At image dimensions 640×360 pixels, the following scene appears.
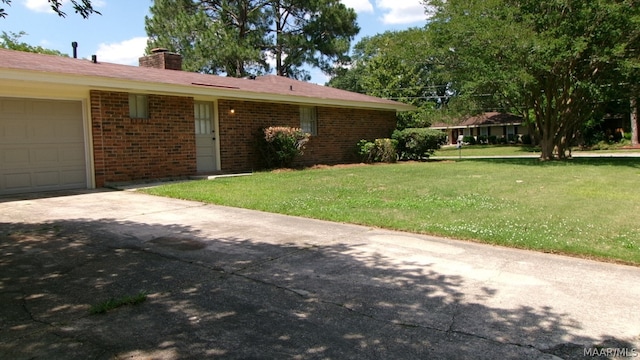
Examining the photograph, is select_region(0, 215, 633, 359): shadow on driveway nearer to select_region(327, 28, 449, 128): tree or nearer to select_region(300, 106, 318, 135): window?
select_region(300, 106, 318, 135): window

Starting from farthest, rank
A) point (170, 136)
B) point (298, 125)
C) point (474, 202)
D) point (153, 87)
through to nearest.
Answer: point (298, 125), point (170, 136), point (153, 87), point (474, 202)

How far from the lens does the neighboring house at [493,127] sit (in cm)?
5404

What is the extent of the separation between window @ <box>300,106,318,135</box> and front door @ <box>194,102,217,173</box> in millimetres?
4161

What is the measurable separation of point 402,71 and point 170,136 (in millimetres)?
34692

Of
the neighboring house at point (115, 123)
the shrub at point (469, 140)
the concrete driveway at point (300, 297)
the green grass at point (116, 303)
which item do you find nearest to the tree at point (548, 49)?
the neighboring house at point (115, 123)

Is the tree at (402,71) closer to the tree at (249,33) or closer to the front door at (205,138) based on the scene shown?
the tree at (249,33)

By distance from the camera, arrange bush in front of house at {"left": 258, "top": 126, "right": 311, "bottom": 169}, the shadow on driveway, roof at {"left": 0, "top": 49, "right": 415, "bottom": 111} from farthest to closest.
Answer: bush in front of house at {"left": 258, "top": 126, "right": 311, "bottom": 169} → roof at {"left": 0, "top": 49, "right": 415, "bottom": 111} → the shadow on driveway

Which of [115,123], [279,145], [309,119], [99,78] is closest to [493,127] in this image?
[309,119]

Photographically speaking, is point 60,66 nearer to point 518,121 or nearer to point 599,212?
point 599,212

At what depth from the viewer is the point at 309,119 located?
17.8m

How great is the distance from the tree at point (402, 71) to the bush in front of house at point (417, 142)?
3.25 metres

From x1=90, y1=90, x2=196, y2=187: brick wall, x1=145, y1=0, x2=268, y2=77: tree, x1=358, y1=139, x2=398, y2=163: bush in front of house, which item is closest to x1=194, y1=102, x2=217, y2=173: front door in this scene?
x1=90, y1=90, x2=196, y2=187: brick wall

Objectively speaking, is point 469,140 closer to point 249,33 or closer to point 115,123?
point 249,33

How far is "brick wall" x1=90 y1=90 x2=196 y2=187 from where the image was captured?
11188 mm
